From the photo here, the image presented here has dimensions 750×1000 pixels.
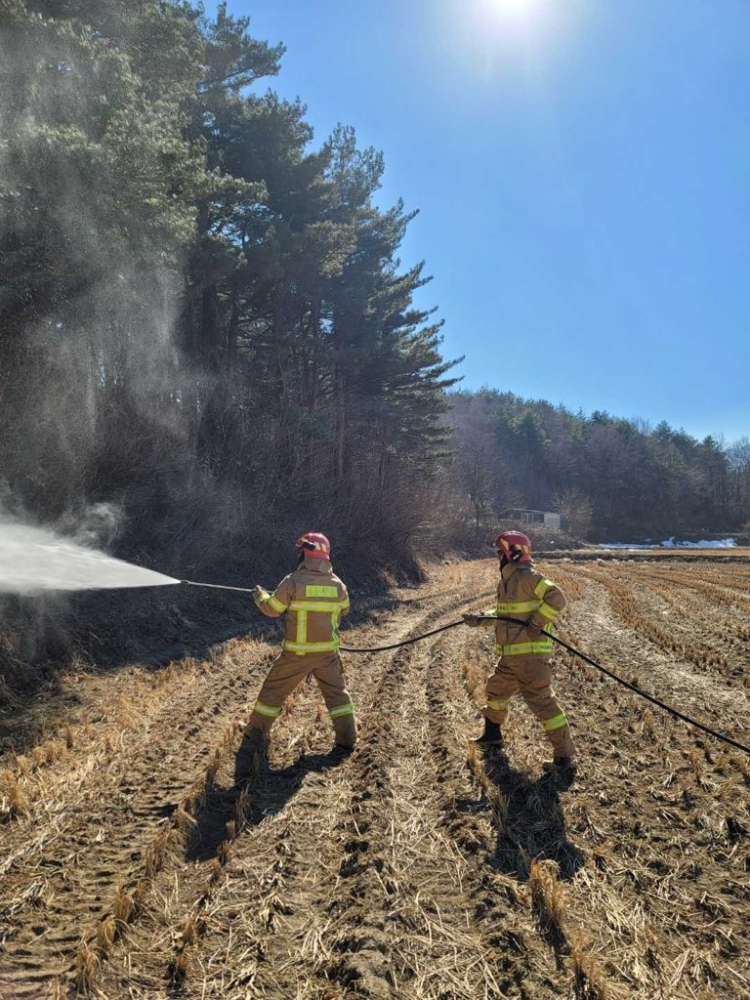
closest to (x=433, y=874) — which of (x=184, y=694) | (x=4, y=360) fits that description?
(x=184, y=694)

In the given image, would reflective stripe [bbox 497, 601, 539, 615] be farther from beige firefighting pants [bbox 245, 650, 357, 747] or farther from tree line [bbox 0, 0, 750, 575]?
tree line [bbox 0, 0, 750, 575]

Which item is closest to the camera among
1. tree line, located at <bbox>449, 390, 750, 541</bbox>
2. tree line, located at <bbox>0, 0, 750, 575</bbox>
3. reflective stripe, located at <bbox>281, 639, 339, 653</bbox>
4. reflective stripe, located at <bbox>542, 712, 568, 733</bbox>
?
reflective stripe, located at <bbox>542, 712, 568, 733</bbox>

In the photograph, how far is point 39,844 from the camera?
153 inches

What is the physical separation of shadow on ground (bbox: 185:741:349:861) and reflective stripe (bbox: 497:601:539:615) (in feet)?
7.12

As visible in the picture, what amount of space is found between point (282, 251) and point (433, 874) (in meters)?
16.7

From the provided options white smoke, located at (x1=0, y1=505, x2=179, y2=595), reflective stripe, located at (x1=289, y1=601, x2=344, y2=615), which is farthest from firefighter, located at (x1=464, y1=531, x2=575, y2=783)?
white smoke, located at (x1=0, y1=505, x2=179, y2=595)

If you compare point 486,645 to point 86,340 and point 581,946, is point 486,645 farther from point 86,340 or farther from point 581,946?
point 86,340

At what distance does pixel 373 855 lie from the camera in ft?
12.5

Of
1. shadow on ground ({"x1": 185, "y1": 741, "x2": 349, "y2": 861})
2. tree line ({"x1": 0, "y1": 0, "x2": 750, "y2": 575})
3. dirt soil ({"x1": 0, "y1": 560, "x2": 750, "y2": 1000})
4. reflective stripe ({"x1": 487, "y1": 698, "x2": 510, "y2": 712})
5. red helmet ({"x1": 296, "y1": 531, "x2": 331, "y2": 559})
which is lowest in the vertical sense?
shadow on ground ({"x1": 185, "y1": 741, "x2": 349, "y2": 861})

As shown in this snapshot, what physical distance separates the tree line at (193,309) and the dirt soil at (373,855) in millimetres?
5183

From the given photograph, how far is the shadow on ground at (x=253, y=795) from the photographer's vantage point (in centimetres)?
405

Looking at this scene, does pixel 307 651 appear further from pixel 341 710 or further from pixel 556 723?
pixel 556 723

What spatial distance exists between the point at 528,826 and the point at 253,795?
222 centimetres

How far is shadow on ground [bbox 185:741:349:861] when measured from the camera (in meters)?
4.05
